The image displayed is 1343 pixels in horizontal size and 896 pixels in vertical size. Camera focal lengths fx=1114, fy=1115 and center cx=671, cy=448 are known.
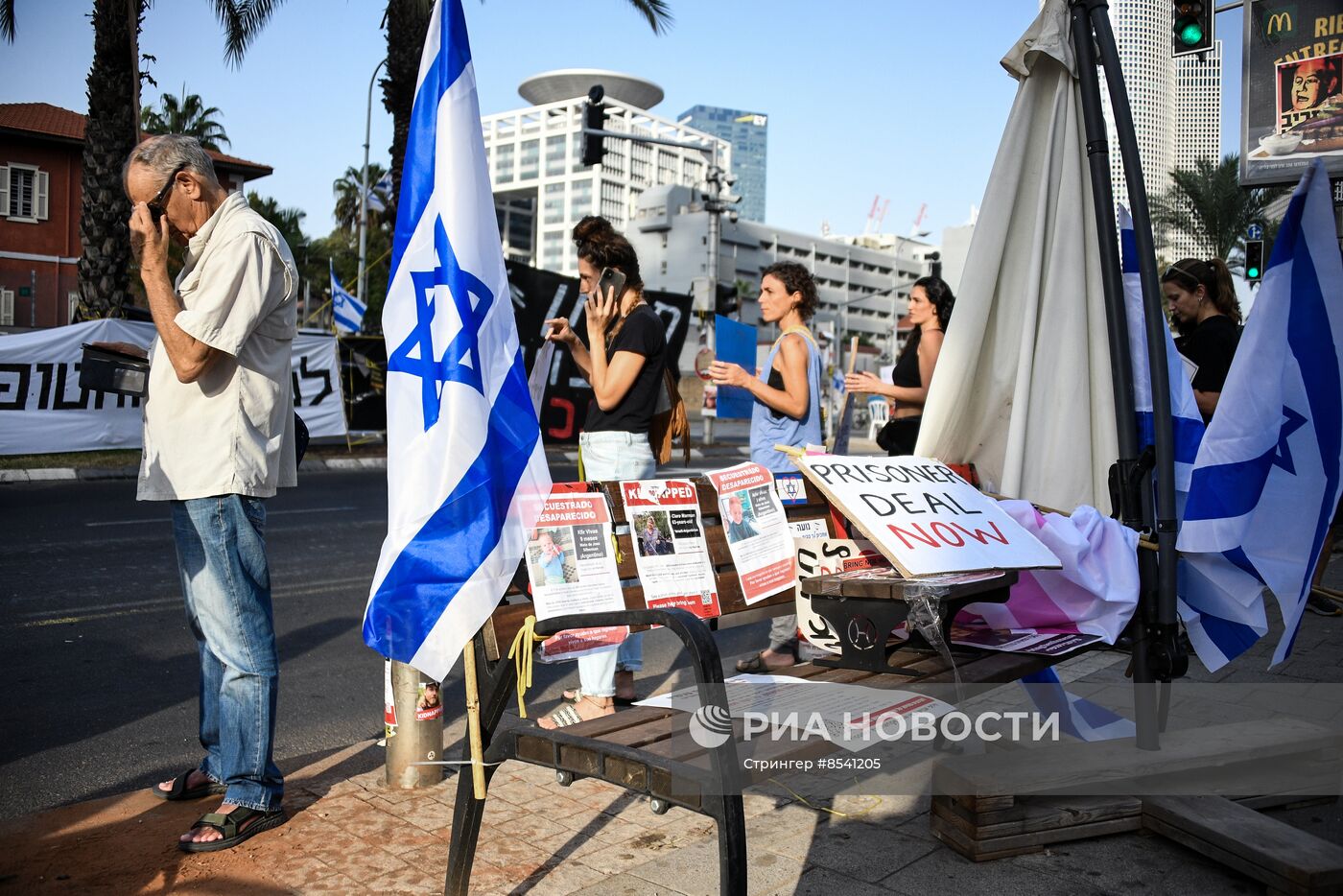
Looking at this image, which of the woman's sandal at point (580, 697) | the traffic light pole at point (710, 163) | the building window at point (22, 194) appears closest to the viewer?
the woman's sandal at point (580, 697)

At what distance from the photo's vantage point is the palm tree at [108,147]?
1778 centimetres

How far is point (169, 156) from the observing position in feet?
10.7

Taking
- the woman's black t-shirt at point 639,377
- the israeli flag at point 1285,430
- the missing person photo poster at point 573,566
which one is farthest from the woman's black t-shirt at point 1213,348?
the missing person photo poster at point 573,566

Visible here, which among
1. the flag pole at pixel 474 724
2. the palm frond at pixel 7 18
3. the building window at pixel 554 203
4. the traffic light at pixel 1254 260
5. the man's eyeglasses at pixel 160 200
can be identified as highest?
the building window at pixel 554 203

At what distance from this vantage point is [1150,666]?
11.5ft

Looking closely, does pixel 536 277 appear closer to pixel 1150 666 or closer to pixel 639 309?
pixel 639 309

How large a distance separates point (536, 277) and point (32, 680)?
10.7 metres

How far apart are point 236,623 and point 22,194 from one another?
38.0 meters

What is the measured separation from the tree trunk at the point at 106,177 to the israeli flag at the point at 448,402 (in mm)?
17484

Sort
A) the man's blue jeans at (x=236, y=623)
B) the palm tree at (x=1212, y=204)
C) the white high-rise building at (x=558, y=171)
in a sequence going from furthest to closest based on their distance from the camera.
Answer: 1. the white high-rise building at (x=558, y=171)
2. the palm tree at (x=1212, y=204)
3. the man's blue jeans at (x=236, y=623)

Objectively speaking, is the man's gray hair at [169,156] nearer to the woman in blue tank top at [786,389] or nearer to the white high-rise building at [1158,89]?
the woman in blue tank top at [786,389]

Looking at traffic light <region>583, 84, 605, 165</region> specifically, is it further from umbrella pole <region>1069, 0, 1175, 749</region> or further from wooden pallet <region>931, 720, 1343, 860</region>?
wooden pallet <region>931, 720, 1343, 860</region>

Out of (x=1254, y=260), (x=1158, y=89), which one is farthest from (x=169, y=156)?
(x=1254, y=260)

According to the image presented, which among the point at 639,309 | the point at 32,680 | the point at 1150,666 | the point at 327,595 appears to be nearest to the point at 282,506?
the point at 327,595
